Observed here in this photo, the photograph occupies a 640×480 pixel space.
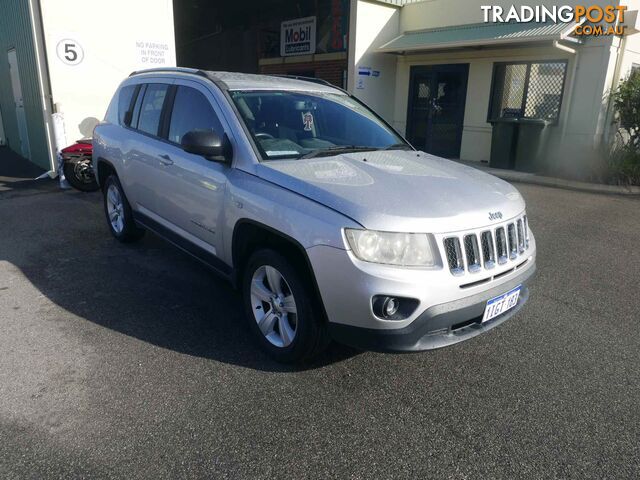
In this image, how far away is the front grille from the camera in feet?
8.91

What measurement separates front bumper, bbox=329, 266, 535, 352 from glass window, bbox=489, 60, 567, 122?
31.9 feet

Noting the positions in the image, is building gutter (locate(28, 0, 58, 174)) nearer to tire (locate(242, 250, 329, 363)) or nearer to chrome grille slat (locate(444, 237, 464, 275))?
tire (locate(242, 250, 329, 363))

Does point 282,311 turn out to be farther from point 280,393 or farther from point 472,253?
Result: point 472,253

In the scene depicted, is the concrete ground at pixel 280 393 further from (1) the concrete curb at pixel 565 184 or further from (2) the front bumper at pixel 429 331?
(1) the concrete curb at pixel 565 184

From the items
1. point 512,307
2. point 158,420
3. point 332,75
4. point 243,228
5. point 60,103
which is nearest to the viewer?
point 158,420

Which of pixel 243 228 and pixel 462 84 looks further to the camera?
pixel 462 84

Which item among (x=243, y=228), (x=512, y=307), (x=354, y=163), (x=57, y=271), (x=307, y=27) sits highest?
(x=307, y=27)

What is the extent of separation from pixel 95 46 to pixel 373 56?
262 inches

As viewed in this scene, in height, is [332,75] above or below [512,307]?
above

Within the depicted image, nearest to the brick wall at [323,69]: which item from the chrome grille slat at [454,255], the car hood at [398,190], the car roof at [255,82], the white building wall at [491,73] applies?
the white building wall at [491,73]

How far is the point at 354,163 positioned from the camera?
11.2 ft

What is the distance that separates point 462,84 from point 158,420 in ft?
38.2

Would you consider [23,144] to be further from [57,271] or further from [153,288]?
[153,288]

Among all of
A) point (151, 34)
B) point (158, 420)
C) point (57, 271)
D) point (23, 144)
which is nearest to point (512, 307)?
point (158, 420)
